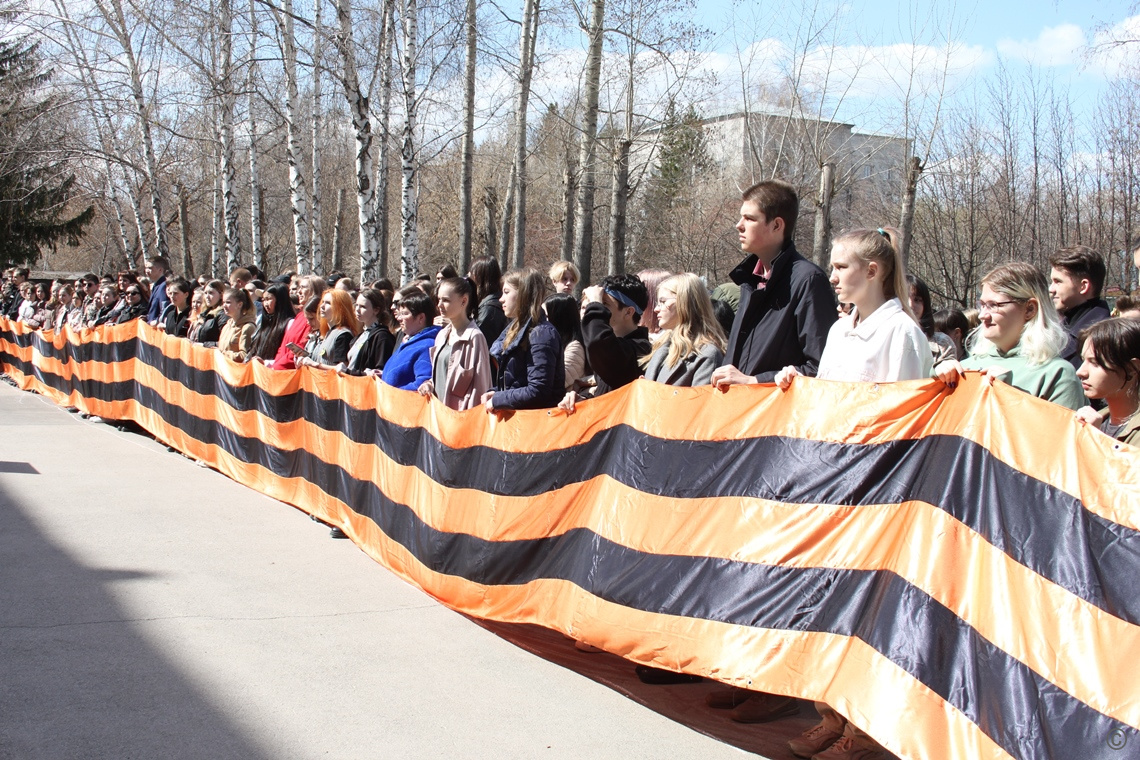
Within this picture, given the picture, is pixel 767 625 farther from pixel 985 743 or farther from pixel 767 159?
pixel 767 159

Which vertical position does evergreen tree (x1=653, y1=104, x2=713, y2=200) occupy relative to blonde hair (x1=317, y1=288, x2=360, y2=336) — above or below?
above

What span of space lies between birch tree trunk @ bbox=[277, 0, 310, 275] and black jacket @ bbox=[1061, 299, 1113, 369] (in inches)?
582

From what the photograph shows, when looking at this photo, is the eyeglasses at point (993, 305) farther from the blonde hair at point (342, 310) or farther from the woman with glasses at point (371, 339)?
the blonde hair at point (342, 310)

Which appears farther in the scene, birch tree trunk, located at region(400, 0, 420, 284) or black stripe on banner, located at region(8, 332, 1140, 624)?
birch tree trunk, located at region(400, 0, 420, 284)

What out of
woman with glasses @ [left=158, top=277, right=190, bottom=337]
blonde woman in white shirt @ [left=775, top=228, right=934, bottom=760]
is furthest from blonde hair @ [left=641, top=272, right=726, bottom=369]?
woman with glasses @ [left=158, top=277, right=190, bottom=337]

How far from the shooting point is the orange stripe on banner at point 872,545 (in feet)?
9.31

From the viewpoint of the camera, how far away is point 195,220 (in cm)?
6869

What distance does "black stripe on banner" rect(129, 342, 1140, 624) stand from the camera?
2918 mm

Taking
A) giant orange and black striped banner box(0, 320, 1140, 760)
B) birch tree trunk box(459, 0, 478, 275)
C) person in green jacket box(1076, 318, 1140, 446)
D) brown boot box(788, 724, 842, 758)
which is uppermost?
birch tree trunk box(459, 0, 478, 275)

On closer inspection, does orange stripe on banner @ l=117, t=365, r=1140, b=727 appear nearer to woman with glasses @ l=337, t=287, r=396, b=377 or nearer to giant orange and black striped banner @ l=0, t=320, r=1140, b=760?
giant orange and black striped banner @ l=0, t=320, r=1140, b=760

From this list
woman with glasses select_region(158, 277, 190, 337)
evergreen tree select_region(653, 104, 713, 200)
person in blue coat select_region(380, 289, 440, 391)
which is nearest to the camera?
person in blue coat select_region(380, 289, 440, 391)

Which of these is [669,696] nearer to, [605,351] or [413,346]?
[605,351]

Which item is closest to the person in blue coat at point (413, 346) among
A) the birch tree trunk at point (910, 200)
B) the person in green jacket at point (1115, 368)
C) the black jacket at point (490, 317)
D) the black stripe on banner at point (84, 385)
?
the black jacket at point (490, 317)

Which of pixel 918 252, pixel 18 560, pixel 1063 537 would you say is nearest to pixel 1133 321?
pixel 1063 537
